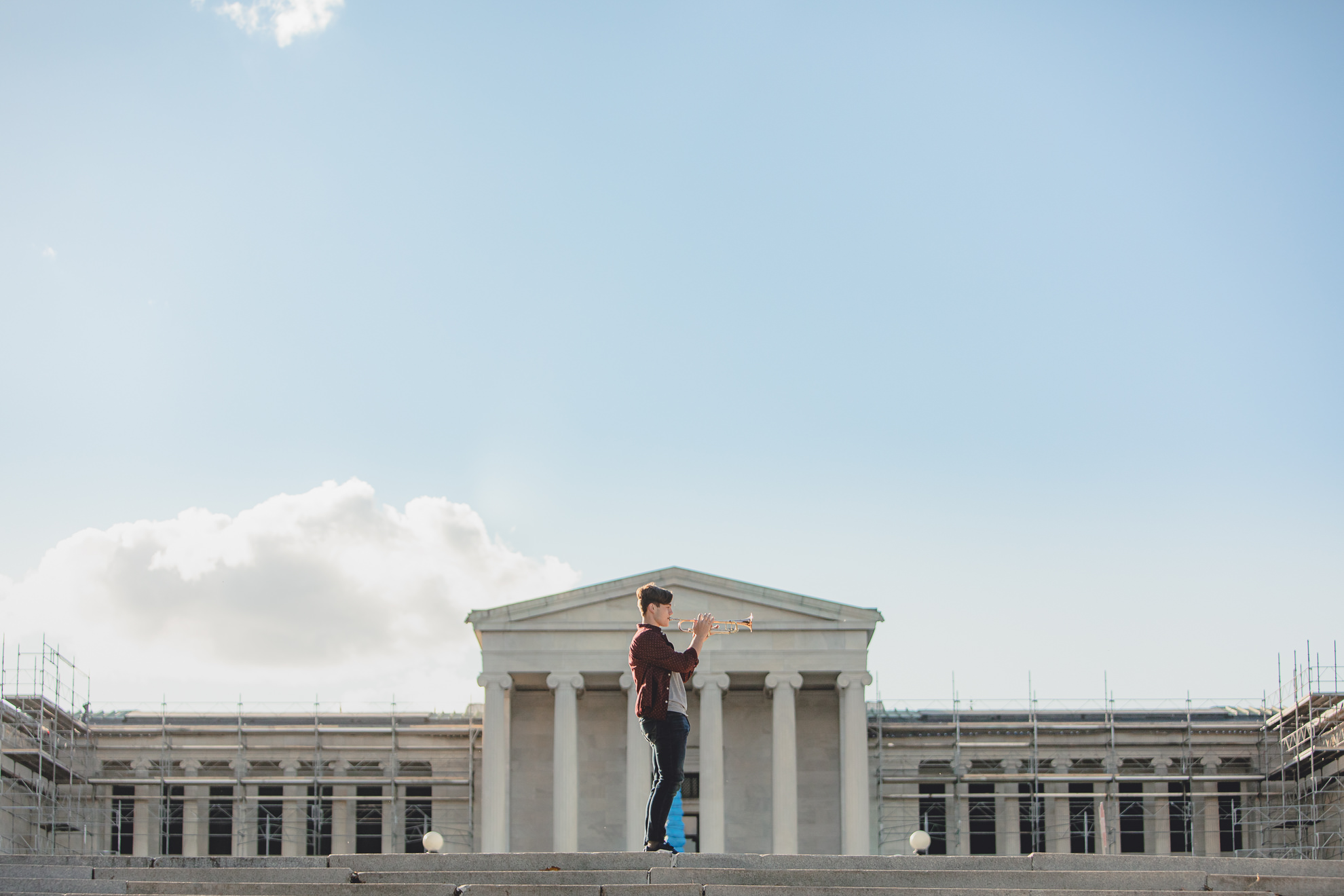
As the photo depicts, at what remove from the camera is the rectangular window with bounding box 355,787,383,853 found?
52.1 meters

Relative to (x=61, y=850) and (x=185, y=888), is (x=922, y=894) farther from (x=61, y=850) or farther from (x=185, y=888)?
(x=61, y=850)

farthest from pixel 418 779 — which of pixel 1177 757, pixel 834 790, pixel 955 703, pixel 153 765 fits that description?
pixel 1177 757

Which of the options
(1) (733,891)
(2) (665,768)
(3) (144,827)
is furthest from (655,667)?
(3) (144,827)

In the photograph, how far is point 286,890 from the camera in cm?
1412

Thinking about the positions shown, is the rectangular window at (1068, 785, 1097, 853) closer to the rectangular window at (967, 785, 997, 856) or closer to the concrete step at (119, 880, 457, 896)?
the rectangular window at (967, 785, 997, 856)

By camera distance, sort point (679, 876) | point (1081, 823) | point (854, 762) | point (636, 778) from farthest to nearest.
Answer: point (1081, 823) → point (636, 778) → point (854, 762) → point (679, 876)

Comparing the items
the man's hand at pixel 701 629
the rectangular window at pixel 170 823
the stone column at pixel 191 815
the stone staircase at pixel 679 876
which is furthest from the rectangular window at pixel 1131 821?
the man's hand at pixel 701 629

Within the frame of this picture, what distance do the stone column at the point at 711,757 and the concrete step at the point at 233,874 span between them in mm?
30640

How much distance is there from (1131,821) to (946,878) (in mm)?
39905

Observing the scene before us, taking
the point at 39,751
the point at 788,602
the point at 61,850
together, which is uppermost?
the point at 788,602

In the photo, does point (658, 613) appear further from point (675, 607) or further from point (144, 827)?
point (144, 827)

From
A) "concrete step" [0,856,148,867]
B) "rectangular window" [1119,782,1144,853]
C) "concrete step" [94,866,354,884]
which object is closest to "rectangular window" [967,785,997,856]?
"rectangular window" [1119,782,1144,853]

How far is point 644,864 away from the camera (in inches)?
597

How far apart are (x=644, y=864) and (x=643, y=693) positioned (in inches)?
62.3
